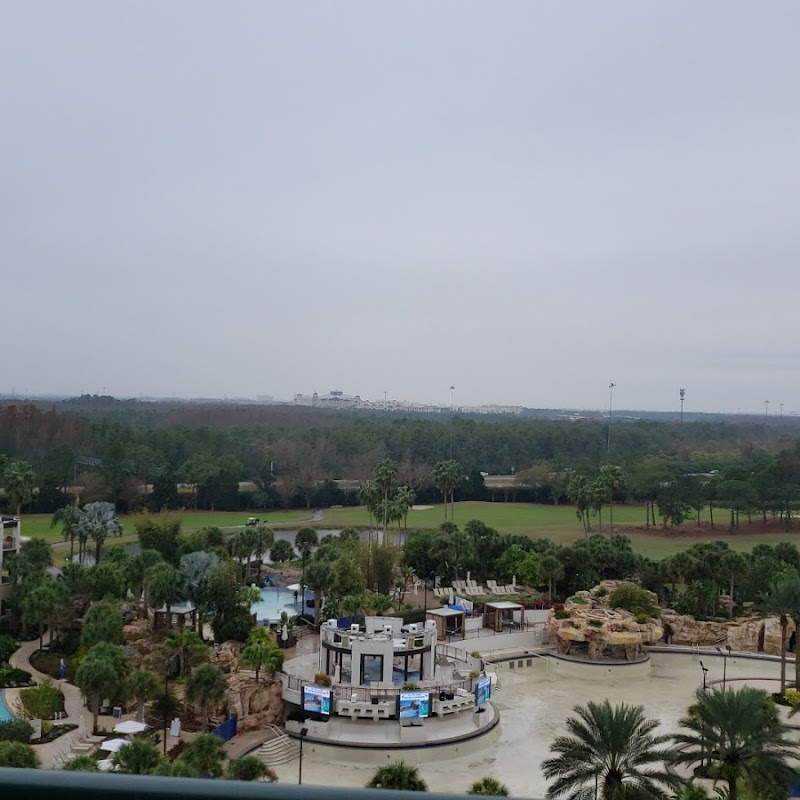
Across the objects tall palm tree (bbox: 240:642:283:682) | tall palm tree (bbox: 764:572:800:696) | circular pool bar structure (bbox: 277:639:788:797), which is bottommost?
circular pool bar structure (bbox: 277:639:788:797)

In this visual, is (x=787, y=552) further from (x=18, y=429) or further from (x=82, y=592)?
(x=18, y=429)

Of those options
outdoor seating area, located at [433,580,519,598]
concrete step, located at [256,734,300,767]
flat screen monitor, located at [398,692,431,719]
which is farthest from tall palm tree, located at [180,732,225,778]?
outdoor seating area, located at [433,580,519,598]

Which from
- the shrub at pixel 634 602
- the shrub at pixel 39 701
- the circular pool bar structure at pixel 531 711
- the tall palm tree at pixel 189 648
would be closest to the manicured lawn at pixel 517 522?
the shrub at pixel 634 602

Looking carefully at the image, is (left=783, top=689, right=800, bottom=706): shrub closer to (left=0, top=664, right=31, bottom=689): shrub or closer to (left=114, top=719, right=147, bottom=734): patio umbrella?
(left=114, top=719, right=147, bottom=734): patio umbrella

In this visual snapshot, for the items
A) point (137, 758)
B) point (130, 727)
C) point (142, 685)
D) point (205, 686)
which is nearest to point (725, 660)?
point (205, 686)

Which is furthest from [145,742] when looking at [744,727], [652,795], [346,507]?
[346,507]

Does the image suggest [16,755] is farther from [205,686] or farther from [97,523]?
[97,523]
